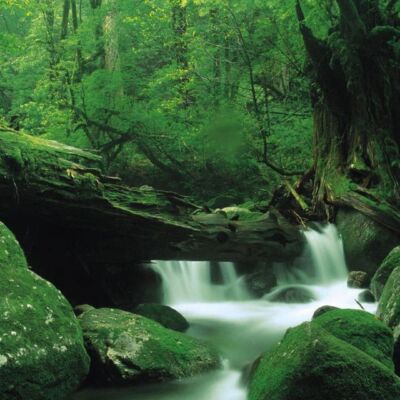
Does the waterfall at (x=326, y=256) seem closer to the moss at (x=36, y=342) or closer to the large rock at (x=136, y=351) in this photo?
the large rock at (x=136, y=351)

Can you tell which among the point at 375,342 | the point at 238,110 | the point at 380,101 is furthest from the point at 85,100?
the point at 375,342

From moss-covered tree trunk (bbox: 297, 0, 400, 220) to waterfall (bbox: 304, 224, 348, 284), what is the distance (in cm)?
86

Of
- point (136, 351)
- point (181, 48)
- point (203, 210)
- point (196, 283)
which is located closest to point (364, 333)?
point (136, 351)

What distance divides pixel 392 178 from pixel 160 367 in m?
6.61

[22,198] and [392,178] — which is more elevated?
[22,198]

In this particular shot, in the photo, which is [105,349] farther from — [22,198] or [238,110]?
[238,110]

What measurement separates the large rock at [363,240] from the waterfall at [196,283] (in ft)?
7.72

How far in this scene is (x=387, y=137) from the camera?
378 inches

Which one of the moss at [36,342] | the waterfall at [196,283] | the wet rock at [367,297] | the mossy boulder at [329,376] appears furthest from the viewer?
the waterfall at [196,283]

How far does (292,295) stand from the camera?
8.46 m

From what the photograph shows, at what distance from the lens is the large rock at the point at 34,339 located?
349 centimetres

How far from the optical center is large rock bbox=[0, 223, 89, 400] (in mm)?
3492

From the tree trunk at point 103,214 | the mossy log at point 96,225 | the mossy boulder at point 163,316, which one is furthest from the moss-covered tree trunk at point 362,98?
the mossy boulder at point 163,316

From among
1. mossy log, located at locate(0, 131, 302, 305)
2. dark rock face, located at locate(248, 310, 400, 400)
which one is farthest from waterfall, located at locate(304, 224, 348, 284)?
dark rock face, located at locate(248, 310, 400, 400)
